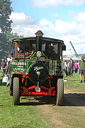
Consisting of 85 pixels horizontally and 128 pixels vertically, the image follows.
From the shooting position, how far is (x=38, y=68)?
966 centimetres

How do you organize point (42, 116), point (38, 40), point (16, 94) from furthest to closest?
point (38, 40) < point (16, 94) < point (42, 116)

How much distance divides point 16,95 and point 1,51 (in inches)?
2701

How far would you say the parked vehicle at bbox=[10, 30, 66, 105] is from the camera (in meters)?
9.70

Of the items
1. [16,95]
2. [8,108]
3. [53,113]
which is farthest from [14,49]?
[53,113]

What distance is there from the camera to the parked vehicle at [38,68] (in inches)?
382

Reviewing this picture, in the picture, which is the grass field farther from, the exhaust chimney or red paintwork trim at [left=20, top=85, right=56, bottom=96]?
the exhaust chimney

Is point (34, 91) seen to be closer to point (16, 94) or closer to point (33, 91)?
point (33, 91)

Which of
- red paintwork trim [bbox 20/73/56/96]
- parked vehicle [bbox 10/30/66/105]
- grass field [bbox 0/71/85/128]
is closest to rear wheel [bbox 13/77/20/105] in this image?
parked vehicle [bbox 10/30/66/105]

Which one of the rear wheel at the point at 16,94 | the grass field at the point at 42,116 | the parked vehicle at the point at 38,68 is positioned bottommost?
the grass field at the point at 42,116

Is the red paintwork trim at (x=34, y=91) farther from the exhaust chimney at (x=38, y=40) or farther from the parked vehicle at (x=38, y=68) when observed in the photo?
the exhaust chimney at (x=38, y=40)

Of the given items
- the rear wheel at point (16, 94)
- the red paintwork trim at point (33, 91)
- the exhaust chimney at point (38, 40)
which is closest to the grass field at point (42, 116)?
the rear wheel at point (16, 94)

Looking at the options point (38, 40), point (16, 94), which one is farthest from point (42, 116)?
point (38, 40)

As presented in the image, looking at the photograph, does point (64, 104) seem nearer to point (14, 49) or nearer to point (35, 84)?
point (35, 84)

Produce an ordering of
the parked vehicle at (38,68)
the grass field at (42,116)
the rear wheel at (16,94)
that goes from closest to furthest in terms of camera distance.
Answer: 1. the grass field at (42,116)
2. the rear wheel at (16,94)
3. the parked vehicle at (38,68)
